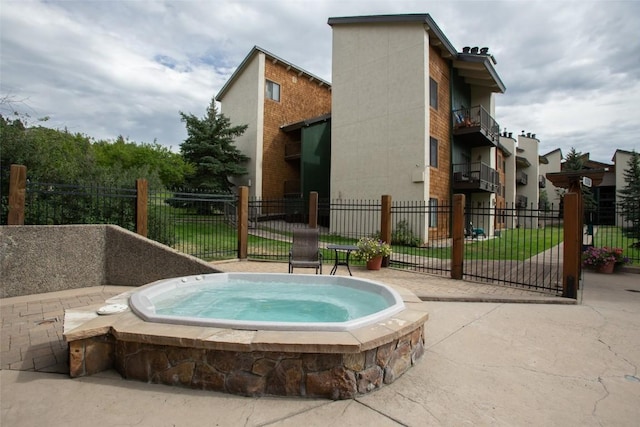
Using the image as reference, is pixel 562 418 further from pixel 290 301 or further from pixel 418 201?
pixel 418 201

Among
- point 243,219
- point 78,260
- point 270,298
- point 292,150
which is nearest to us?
point 270,298

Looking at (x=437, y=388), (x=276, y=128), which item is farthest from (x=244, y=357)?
(x=276, y=128)

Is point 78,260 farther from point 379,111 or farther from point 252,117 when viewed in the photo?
point 252,117

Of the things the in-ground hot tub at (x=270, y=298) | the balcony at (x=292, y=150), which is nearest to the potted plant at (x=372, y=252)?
the in-ground hot tub at (x=270, y=298)

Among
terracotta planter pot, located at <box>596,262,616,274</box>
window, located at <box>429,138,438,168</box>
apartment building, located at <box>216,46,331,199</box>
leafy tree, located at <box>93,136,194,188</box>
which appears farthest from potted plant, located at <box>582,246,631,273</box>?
leafy tree, located at <box>93,136,194,188</box>

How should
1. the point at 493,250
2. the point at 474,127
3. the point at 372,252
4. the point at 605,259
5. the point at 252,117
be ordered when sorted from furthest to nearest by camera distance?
the point at 252,117 → the point at 474,127 → the point at 493,250 → the point at 605,259 → the point at 372,252

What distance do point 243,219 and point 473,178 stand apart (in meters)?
12.8

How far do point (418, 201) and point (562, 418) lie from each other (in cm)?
1164

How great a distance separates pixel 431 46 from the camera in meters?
14.4

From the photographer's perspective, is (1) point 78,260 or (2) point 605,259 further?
(2) point 605,259

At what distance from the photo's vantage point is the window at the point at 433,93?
1428 cm

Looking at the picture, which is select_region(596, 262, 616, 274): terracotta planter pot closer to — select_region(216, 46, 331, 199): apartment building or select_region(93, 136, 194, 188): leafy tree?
select_region(216, 46, 331, 199): apartment building

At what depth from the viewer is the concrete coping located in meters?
2.38

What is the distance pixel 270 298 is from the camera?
5.01 m
